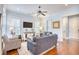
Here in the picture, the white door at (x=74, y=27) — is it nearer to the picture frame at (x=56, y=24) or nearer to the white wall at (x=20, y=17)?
the picture frame at (x=56, y=24)

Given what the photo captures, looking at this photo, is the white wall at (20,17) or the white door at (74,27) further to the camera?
the white door at (74,27)

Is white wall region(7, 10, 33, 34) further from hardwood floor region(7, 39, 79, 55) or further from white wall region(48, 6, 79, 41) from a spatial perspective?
hardwood floor region(7, 39, 79, 55)

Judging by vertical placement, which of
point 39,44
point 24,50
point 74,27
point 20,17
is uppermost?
point 20,17

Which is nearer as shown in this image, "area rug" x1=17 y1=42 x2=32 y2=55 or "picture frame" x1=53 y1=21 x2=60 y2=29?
"area rug" x1=17 y1=42 x2=32 y2=55

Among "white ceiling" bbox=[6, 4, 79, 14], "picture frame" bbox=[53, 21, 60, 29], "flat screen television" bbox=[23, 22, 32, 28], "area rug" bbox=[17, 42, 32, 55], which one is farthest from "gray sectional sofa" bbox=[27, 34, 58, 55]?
"white ceiling" bbox=[6, 4, 79, 14]

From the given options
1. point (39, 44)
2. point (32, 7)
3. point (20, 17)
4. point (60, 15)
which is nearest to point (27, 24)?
point (20, 17)

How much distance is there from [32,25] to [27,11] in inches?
13.3

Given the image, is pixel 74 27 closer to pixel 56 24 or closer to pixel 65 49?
pixel 56 24

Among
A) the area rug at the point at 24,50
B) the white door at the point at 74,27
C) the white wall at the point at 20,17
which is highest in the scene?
the white wall at the point at 20,17

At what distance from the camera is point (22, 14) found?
7.83 feet

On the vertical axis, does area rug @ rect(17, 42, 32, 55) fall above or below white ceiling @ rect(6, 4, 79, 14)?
below

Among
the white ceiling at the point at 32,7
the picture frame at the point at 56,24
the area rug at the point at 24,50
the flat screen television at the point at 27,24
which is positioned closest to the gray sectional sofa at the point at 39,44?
the area rug at the point at 24,50
